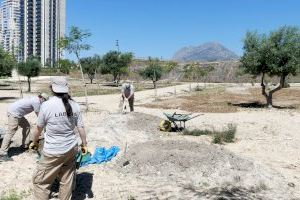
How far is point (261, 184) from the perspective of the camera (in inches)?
335

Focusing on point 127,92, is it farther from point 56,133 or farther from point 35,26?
point 35,26

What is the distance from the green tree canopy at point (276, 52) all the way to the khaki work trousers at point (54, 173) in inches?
831

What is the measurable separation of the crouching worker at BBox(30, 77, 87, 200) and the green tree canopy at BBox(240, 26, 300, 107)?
21137 millimetres

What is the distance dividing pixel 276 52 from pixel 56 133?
2148 centimetres

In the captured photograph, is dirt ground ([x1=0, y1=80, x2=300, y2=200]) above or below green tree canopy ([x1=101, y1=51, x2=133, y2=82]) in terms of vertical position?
below

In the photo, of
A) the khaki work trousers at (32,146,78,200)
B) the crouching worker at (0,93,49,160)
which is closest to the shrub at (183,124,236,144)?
the crouching worker at (0,93,49,160)

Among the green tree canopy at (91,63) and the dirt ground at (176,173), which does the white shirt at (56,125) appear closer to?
the dirt ground at (176,173)

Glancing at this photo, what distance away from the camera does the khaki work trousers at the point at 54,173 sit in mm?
6219

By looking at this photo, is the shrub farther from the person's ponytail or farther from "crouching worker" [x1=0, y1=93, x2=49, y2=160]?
the person's ponytail

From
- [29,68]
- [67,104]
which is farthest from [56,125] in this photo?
[29,68]

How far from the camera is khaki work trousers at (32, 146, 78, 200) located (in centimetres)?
622

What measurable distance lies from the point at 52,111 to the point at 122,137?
23.1ft

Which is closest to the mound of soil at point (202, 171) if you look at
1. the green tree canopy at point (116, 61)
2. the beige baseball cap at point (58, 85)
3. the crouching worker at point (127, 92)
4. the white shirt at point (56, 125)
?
the white shirt at point (56, 125)

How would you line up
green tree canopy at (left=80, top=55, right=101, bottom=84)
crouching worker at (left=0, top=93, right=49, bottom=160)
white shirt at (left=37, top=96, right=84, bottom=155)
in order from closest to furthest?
white shirt at (left=37, top=96, right=84, bottom=155), crouching worker at (left=0, top=93, right=49, bottom=160), green tree canopy at (left=80, top=55, right=101, bottom=84)
